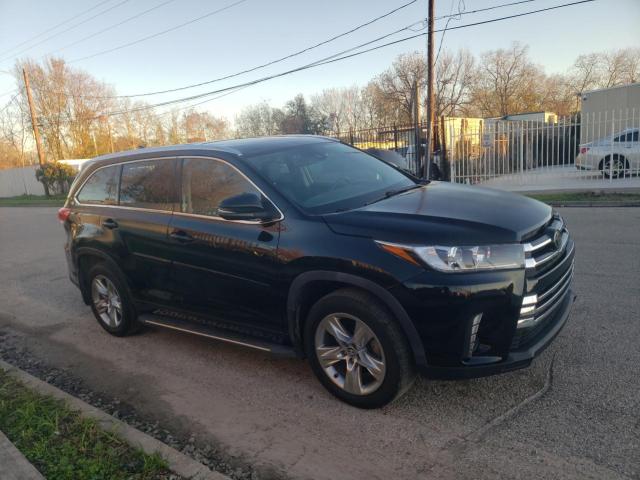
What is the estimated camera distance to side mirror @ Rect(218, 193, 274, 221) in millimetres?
3297

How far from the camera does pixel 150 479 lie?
101 inches

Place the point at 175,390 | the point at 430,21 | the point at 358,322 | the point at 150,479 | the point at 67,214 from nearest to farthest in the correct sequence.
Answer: the point at 150,479
the point at 358,322
the point at 175,390
the point at 67,214
the point at 430,21

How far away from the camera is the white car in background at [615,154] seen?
13711mm

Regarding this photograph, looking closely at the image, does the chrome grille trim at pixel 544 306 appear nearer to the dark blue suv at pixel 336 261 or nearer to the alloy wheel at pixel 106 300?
the dark blue suv at pixel 336 261

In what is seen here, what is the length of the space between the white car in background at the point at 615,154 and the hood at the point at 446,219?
12.4 meters

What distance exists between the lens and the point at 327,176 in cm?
392

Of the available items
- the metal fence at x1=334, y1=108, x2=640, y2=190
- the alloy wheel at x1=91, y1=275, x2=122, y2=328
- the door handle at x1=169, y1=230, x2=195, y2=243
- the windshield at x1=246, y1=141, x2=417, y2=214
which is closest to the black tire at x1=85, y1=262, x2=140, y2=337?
the alloy wheel at x1=91, y1=275, x2=122, y2=328

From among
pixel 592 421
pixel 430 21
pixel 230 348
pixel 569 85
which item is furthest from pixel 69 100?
pixel 569 85

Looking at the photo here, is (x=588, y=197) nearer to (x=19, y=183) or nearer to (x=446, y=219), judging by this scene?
(x=446, y=219)

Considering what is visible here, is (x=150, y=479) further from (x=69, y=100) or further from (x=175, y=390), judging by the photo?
(x=69, y=100)

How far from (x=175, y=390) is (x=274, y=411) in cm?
92

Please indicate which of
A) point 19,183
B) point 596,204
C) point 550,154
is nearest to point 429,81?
point 550,154

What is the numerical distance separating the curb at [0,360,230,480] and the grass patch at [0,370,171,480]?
0.05 meters

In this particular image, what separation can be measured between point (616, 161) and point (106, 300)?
1444 centimetres
